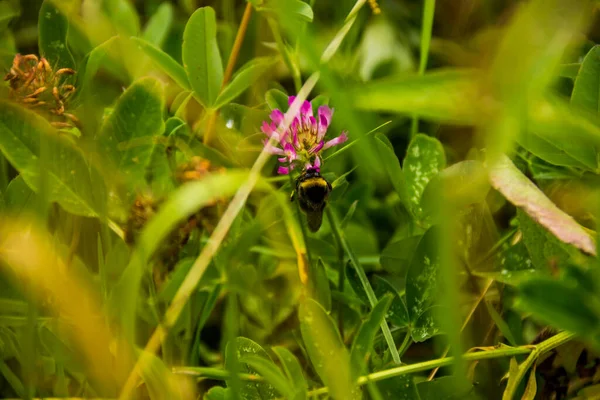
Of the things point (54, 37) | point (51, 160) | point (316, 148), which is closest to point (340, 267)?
point (316, 148)

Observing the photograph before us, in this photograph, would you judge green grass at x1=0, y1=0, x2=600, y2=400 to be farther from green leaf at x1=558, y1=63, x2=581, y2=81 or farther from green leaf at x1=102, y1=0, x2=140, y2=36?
green leaf at x1=102, y1=0, x2=140, y2=36

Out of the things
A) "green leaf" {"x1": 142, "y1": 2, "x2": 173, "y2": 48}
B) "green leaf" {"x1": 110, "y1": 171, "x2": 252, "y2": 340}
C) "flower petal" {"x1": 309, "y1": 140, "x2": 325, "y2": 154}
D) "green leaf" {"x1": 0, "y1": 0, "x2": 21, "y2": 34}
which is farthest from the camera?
"green leaf" {"x1": 142, "y1": 2, "x2": 173, "y2": 48}

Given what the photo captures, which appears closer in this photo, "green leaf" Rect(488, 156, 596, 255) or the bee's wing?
"green leaf" Rect(488, 156, 596, 255)

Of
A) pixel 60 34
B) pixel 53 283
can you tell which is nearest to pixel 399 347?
pixel 53 283

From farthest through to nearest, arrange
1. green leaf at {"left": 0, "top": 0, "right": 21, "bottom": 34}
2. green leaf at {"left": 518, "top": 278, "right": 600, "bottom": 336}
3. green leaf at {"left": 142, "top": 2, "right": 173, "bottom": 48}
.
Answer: green leaf at {"left": 142, "top": 2, "right": 173, "bottom": 48}, green leaf at {"left": 0, "top": 0, "right": 21, "bottom": 34}, green leaf at {"left": 518, "top": 278, "right": 600, "bottom": 336}

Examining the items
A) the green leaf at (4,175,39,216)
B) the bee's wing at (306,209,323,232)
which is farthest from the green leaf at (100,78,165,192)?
the bee's wing at (306,209,323,232)

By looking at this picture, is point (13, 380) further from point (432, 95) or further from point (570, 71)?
point (570, 71)

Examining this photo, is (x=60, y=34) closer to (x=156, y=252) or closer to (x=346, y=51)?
(x=156, y=252)

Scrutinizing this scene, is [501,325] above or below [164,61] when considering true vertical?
below
